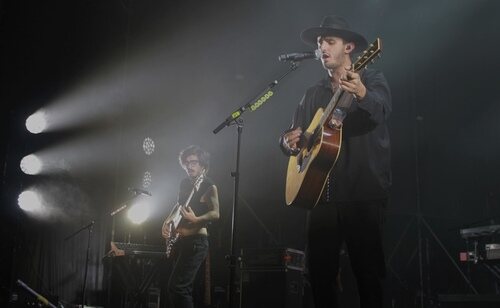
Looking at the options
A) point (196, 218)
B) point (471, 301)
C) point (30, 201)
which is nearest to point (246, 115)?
point (30, 201)

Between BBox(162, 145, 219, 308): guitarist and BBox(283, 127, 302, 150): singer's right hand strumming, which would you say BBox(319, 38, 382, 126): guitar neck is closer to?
BBox(283, 127, 302, 150): singer's right hand strumming

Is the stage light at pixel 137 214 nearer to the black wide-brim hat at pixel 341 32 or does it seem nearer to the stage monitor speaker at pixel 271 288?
the stage monitor speaker at pixel 271 288

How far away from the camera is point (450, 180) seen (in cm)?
968

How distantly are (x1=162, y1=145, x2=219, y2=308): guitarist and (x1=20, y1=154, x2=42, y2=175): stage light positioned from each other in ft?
6.82

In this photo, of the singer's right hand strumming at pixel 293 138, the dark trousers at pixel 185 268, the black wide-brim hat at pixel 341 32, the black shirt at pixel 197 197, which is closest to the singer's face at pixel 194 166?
the black shirt at pixel 197 197

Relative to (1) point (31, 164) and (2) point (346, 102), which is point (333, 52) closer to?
(2) point (346, 102)

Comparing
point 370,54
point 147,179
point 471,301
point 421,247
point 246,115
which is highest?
point 246,115

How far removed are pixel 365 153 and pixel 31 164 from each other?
5.12 meters

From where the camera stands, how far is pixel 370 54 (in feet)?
8.69

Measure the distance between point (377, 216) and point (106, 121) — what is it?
6.13 meters

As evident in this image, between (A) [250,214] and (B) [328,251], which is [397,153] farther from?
(B) [328,251]

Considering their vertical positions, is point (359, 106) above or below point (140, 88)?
below

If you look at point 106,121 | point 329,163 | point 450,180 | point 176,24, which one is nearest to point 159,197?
point 106,121

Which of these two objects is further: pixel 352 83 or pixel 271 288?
pixel 271 288
